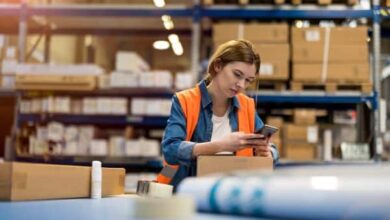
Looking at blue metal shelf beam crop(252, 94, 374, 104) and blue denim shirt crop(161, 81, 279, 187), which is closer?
blue denim shirt crop(161, 81, 279, 187)

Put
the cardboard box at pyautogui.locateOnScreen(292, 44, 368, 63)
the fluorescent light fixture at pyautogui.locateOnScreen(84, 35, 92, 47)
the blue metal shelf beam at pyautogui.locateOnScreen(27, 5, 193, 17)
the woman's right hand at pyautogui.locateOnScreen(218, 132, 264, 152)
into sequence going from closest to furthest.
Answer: the woman's right hand at pyautogui.locateOnScreen(218, 132, 264, 152)
the cardboard box at pyautogui.locateOnScreen(292, 44, 368, 63)
the blue metal shelf beam at pyautogui.locateOnScreen(27, 5, 193, 17)
the fluorescent light fixture at pyautogui.locateOnScreen(84, 35, 92, 47)

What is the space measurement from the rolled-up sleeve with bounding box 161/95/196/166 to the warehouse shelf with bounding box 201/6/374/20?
3768mm

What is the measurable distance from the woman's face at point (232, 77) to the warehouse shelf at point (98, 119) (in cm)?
337

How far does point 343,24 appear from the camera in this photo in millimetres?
6699

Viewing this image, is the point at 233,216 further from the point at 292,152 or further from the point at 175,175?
the point at 292,152

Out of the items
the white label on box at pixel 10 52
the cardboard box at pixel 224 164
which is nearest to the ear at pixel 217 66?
the cardboard box at pixel 224 164

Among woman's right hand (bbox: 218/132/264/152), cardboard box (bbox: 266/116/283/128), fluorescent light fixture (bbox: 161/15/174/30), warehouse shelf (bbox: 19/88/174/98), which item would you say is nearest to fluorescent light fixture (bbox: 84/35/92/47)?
fluorescent light fixture (bbox: 161/15/174/30)

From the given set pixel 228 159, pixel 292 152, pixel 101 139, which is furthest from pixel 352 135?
pixel 228 159

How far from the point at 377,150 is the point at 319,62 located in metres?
1.17

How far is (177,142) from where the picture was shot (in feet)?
8.79

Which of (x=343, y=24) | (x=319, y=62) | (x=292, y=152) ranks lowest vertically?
(x=292, y=152)

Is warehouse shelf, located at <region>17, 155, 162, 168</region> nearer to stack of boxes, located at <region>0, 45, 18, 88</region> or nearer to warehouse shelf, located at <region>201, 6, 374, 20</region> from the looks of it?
stack of boxes, located at <region>0, 45, 18, 88</region>

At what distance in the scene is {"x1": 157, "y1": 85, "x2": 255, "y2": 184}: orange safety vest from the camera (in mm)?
2738

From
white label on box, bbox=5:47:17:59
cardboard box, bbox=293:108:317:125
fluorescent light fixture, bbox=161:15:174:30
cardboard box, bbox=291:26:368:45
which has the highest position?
fluorescent light fixture, bbox=161:15:174:30
